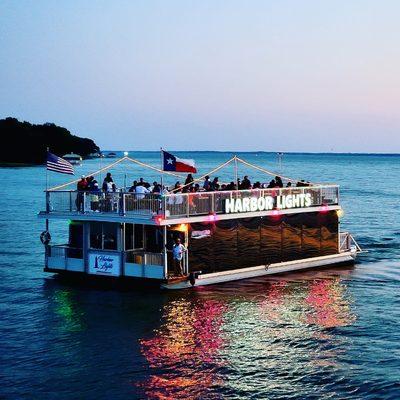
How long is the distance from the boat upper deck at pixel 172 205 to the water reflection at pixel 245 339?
3.21m

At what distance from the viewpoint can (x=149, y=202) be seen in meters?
32.4

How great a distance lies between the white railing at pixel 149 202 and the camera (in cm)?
3231

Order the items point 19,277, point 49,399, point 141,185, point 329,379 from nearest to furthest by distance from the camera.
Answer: point 49,399
point 329,379
point 141,185
point 19,277

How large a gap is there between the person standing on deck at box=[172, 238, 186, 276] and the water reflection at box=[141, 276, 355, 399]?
116cm

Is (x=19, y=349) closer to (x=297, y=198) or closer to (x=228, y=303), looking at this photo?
(x=228, y=303)

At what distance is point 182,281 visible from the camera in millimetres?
32688

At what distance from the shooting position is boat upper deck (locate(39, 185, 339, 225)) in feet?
106

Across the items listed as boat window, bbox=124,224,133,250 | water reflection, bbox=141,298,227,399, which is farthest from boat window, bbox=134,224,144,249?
water reflection, bbox=141,298,227,399

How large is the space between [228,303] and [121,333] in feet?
18.7

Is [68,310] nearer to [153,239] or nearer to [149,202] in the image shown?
[153,239]

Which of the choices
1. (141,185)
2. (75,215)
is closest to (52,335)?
(75,215)

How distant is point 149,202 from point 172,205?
3.05 feet

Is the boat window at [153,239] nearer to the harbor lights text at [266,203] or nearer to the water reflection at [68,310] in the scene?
the harbor lights text at [266,203]

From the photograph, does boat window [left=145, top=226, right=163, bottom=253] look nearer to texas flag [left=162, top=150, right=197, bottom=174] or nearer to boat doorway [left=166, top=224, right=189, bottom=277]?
boat doorway [left=166, top=224, right=189, bottom=277]
